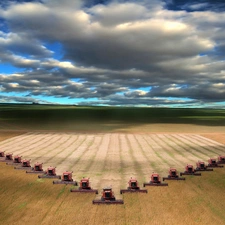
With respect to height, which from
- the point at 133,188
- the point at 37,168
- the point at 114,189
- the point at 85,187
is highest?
the point at 37,168

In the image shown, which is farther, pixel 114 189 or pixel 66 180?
pixel 66 180

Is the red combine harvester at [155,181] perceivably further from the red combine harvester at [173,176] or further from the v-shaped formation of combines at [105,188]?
the red combine harvester at [173,176]

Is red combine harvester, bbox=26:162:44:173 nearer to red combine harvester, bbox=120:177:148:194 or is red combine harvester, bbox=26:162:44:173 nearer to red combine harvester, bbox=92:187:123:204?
red combine harvester, bbox=92:187:123:204

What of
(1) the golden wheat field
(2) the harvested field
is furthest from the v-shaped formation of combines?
(2) the harvested field

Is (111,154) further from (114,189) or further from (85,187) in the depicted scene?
(85,187)

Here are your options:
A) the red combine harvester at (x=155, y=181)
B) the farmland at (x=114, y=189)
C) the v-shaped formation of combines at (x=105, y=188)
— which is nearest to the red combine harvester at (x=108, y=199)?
the v-shaped formation of combines at (x=105, y=188)

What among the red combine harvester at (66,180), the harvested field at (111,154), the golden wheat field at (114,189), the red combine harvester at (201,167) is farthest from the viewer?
the red combine harvester at (201,167)

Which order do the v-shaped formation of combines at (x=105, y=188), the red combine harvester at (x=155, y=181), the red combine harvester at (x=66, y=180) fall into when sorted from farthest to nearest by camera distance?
1. the red combine harvester at (x=66, y=180)
2. the red combine harvester at (x=155, y=181)
3. the v-shaped formation of combines at (x=105, y=188)

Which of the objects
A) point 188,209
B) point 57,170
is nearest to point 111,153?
point 57,170

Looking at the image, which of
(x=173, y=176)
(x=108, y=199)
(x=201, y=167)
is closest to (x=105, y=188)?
(x=108, y=199)
